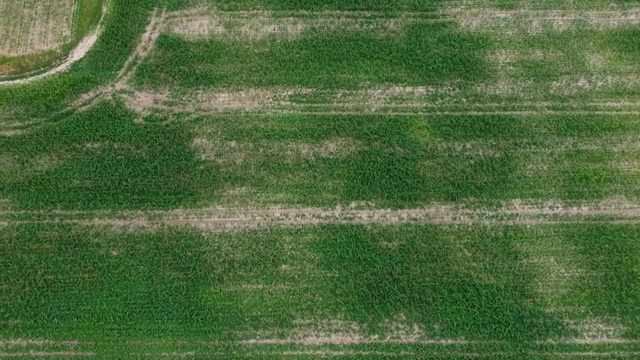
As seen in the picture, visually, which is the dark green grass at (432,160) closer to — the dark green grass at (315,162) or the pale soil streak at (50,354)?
the dark green grass at (315,162)

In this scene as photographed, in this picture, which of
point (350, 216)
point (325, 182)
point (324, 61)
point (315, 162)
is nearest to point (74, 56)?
point (324, 61)

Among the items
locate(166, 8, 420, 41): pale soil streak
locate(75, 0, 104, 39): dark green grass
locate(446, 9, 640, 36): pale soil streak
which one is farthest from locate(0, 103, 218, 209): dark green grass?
locate(446, 9, 640, 36): pale soil streak

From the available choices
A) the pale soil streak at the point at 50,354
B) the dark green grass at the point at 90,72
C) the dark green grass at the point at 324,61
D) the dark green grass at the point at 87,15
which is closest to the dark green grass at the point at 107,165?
the dark green grass at the point at 90,72

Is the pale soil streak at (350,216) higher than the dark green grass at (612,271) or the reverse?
higher

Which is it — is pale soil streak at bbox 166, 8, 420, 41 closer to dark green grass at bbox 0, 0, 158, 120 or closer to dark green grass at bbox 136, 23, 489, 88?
dark green grass at bbox 136, 23, 489, 88

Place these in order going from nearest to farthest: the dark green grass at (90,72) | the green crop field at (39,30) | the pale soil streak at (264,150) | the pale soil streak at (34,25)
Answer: the pale soil streak at (264,150), the dark green grass at (90,72), the green crop field at (39,30), the pale soil streak at (34,25)

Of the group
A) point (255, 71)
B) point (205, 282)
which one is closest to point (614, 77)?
point (255, 71)

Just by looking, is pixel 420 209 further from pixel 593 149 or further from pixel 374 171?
pixel 593 149
